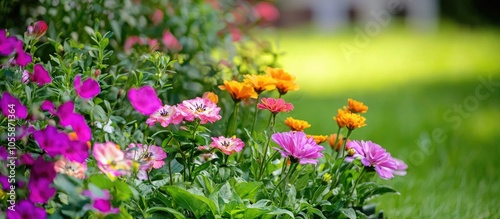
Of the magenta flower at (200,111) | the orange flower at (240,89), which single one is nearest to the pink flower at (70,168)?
the magenta flower at (200,111)

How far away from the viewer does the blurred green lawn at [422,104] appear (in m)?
2.76

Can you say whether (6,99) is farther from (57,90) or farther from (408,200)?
(408,200)

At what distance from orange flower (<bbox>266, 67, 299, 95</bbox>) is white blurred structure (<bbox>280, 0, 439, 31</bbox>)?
8147 millimetres

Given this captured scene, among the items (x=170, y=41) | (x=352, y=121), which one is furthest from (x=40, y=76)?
(x=170, y=41)

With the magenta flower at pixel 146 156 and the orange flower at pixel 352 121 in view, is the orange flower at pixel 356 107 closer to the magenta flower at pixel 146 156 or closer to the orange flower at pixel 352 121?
the orange flower at pixel 352 121

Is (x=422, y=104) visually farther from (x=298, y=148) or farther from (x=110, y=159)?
(x=110, y=159)

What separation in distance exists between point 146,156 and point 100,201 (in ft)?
1.10

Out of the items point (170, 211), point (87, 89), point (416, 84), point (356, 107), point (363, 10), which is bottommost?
point (363, 10)

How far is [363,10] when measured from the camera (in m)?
11.3

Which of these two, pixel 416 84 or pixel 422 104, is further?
pixel 416 84

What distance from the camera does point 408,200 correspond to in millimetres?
2557

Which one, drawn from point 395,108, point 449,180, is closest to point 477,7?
point 395,108

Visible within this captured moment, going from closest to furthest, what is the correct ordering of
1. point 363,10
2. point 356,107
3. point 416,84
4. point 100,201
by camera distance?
point 100,201 < point 356,107 < point 416,84 < point 363,10

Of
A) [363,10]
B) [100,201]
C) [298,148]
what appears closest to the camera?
[100,201]
